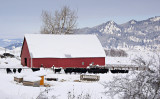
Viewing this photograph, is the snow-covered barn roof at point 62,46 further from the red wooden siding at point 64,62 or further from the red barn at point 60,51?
the red wooden siding at point 64,62

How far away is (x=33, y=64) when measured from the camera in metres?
35.1

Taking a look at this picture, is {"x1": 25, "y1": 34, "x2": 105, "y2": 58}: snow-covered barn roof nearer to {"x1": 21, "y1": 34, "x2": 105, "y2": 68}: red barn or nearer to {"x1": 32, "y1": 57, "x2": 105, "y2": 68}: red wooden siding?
{"x1": 21, "y1": 34, "x2": 105, "y2": 68}: red barn

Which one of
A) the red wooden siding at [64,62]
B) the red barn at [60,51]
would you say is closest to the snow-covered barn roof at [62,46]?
the red barn at [60,51]

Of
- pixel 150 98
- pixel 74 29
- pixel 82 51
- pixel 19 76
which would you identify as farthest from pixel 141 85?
pixel 74 29

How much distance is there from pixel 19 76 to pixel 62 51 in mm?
17689

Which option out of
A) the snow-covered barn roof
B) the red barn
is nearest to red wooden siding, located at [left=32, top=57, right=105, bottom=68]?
the red barn

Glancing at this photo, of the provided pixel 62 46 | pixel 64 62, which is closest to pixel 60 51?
pixel 62 46

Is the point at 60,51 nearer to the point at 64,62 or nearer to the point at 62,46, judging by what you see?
the point at 62,46

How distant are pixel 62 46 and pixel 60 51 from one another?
1931mm

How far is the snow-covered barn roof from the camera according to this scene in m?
36.9

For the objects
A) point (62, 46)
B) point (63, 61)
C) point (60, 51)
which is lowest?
point (63, 61)

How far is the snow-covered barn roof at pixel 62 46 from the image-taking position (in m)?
36.9

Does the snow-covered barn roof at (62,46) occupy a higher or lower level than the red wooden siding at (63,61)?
higher

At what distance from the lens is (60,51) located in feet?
124
